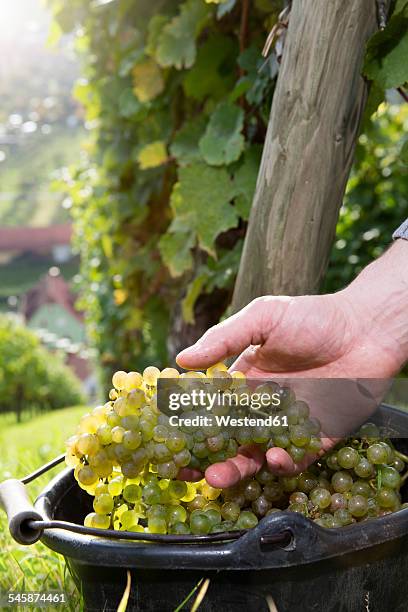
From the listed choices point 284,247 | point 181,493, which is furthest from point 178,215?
point 181,493

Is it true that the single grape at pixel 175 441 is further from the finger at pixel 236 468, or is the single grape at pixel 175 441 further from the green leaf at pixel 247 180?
the green leaf at pixel 247 180

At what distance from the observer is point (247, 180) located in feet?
7.05

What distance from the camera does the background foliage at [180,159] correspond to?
2182 mm

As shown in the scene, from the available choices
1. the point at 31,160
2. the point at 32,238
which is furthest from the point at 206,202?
the point at 31,160

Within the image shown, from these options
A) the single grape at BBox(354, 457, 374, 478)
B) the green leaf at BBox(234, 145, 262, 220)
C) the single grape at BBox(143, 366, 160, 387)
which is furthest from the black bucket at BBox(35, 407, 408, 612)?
the green leaf at BBox(234, 145, 262, 220)

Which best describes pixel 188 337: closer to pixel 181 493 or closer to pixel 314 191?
pixel 314 191

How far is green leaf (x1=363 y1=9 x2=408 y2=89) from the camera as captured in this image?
1.62 meters

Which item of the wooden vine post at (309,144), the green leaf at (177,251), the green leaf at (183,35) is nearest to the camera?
the wooden vine post at (309,144)

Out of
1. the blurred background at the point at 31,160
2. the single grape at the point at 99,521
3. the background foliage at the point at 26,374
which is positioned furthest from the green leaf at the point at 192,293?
the blurred background at the point at 31,160

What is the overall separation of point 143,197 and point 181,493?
2.07 metres

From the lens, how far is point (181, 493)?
122 cm

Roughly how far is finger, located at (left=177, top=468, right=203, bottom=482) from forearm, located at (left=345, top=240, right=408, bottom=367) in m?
0.46

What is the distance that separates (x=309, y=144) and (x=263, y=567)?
951mm

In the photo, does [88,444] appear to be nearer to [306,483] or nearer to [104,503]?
[104,503]
